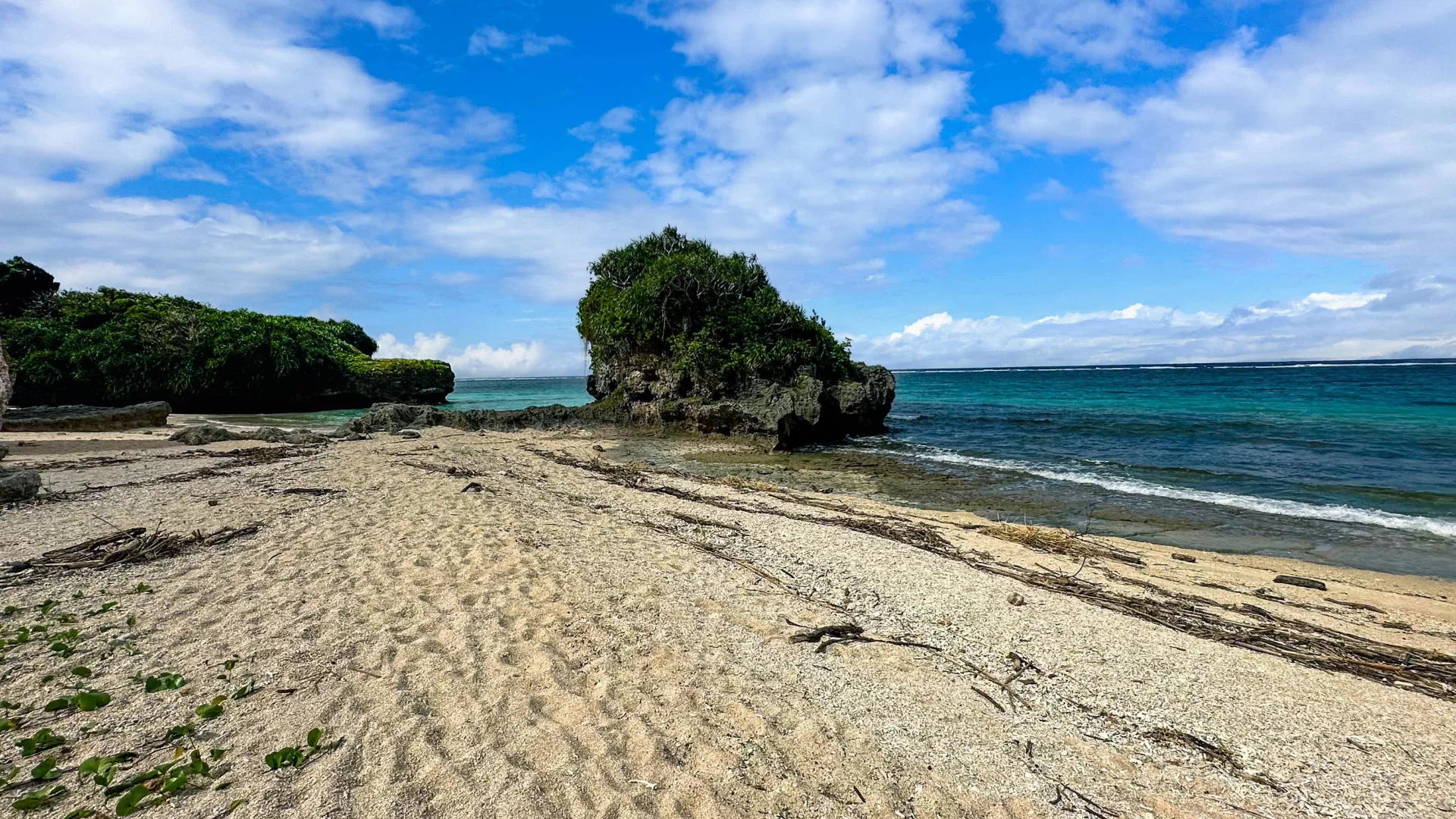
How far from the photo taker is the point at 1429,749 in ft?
12.4

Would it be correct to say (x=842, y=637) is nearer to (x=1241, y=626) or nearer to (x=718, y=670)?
(x=718, y=670)

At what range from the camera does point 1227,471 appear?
15.2 m

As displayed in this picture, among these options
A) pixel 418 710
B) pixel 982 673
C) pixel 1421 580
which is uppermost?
pixel 418 710

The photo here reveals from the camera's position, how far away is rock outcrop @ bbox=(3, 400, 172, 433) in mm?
17891

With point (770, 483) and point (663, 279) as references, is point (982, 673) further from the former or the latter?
point (663, 279)

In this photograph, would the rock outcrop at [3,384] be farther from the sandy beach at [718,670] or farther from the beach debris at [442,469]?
the beach debris at [442,469]

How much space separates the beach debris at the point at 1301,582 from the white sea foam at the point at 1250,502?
462cm

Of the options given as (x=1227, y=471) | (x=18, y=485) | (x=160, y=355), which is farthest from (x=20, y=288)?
(x=1227, y=471)

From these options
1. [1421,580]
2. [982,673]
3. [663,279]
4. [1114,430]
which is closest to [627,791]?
[982,673]

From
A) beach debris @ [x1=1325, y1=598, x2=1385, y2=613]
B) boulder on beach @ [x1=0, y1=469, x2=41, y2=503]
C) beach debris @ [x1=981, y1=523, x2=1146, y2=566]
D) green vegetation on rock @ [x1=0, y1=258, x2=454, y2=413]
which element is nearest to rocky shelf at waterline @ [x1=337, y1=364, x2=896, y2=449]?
beach debris @ [x1=981, y1=523, x2=1146, y2=566]

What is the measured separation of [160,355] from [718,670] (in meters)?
38.0

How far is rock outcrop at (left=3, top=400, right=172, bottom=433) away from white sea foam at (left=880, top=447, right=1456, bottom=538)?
82.7ft

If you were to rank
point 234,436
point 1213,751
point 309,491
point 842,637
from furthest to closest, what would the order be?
point 234,436
point 309,491
point 842,637
point 1213,751

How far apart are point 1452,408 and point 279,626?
44.7m
